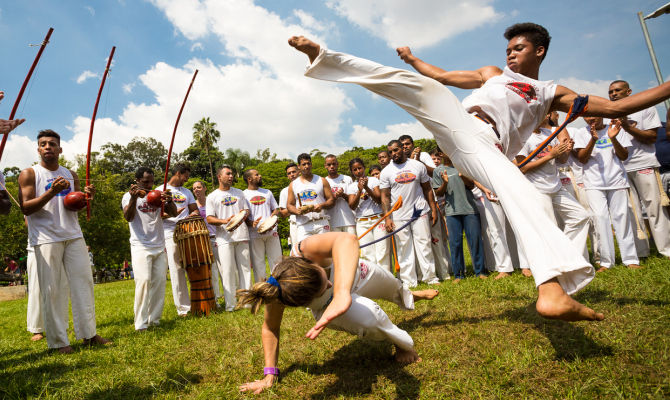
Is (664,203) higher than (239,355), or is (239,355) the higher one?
(664,203)

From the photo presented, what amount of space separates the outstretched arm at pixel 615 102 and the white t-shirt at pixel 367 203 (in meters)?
5.04

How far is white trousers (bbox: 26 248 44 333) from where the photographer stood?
461 cm

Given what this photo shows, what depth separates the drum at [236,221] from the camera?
661 centimetres

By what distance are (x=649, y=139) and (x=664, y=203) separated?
0.97 meters

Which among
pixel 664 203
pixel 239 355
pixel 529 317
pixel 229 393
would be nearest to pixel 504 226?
pixel 664 203

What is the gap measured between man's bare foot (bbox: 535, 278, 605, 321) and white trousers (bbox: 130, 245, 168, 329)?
512cm

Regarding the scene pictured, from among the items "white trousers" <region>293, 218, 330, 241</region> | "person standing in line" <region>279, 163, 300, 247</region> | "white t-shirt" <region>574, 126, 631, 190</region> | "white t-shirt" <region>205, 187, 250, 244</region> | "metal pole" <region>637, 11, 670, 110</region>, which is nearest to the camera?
"white t-shirt" <region>574, 126, 631, 190</region>

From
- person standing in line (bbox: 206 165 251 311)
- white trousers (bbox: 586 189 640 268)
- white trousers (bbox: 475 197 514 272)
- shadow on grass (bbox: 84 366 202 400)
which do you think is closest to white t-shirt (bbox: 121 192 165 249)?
person standing in line (bbox: 206 165 251 311)

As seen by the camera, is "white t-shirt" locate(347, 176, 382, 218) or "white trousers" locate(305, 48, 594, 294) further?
"white t-shirt" locate(347, 176, 382, 218)

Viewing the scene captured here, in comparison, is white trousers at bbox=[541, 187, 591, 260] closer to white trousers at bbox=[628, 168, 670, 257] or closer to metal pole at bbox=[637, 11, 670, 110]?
white trousers at bbox=[628, 168, 670, 257]

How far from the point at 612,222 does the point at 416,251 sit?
120 inches

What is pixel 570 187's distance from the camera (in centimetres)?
671

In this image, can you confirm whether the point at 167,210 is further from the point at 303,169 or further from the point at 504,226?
the point at 504,226

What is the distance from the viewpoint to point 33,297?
16.6 ft
